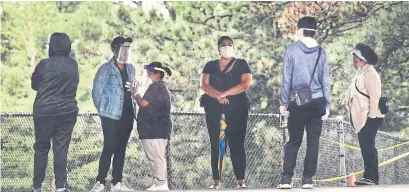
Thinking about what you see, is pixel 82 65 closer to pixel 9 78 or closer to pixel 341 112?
pixel 9 78

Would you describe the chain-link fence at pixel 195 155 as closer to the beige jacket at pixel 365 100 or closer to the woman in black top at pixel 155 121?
the beige jacket at pixel 365 100

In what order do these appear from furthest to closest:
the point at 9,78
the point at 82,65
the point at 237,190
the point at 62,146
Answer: the point at 9,78
the point at 82,65
the point at 237,190
the point at 62,146

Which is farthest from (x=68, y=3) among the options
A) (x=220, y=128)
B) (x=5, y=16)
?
(x=220, y=128)

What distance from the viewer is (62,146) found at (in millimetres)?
11328

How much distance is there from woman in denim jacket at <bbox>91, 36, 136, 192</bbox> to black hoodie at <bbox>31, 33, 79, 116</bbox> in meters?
1.11

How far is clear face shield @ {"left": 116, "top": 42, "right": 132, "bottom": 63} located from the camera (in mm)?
12711

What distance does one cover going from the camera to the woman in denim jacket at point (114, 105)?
12664 millimetres

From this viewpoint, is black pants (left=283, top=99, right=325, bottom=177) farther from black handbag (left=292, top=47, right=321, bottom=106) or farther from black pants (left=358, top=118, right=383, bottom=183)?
black pants (left=358, top=118, right=383, bottom=183)

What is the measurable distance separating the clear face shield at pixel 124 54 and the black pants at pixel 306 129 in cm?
241

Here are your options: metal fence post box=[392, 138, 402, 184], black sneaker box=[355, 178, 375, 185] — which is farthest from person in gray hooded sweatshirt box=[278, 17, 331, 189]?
metal fence post box=[392, 138, 402, 184]

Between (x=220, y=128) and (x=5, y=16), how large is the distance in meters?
5.44

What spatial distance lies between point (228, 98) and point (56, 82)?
277 centimetres

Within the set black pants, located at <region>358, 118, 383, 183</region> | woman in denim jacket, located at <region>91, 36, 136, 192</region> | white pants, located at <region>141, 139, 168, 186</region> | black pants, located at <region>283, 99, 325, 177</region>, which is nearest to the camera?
black pants, located at <region>283, 99, 325, 177</region>

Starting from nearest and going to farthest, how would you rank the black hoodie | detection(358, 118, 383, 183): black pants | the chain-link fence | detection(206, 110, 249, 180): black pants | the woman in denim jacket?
1. the black hoodie
2. the woman in denim jacket
3. detection(358, 118, 383, 183): black pants
4. detection(206, 110, 249, 180): black pants
5. the chain-link fence
